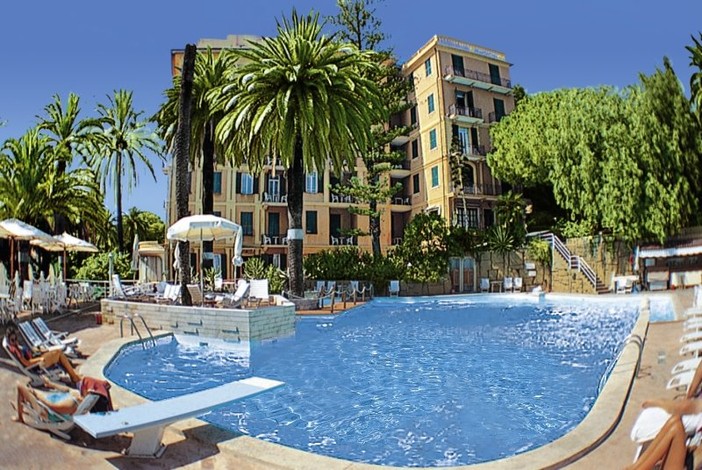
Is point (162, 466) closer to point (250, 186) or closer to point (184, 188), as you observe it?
point (184, 188)

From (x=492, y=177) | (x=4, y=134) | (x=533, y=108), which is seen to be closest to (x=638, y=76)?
(x=533, y=108)

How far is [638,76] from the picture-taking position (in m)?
26.1

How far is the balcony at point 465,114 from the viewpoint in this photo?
33469 mm

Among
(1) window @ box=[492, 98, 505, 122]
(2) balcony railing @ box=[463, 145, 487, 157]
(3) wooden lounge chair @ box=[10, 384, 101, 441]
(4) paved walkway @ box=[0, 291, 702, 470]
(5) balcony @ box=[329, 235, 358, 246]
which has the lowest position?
(4) paved walkway @ box=[0, 291, 702, 470]

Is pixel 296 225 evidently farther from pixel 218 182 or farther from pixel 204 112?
pixel 218 182

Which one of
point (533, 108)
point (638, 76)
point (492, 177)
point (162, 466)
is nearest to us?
point (162, 466)

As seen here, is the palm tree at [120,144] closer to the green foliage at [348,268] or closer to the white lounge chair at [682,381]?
the green foliage at [348,268]

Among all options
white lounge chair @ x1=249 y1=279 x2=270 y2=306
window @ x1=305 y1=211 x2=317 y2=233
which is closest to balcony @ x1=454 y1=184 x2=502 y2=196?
window @ x1=305 y1=211 x2=317 y2=233

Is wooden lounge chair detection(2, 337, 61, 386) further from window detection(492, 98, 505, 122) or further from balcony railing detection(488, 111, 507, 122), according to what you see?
window detection(492, 98, 505, 122)

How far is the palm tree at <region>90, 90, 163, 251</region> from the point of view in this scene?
27.5 meters

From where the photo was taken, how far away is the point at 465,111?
34.0 meters

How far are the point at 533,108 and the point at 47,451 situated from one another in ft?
105

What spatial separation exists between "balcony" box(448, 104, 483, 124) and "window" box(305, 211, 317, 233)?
11.7 m

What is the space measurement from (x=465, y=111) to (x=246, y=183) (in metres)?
16.1
